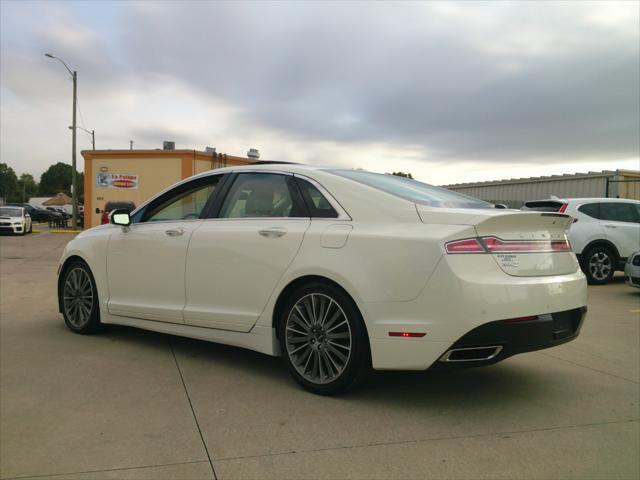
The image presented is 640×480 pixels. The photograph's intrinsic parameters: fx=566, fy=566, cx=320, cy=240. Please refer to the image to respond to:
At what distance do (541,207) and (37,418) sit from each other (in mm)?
9264

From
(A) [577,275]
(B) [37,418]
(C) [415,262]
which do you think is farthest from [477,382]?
(B) [37,418]

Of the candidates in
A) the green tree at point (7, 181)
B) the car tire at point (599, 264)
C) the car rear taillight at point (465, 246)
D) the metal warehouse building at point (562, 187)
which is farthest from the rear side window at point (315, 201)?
the green tree at point (7, 181)

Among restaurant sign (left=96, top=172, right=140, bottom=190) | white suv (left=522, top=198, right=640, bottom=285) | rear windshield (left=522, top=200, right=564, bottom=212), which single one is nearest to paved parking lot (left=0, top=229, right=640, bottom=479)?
rear windshield (left=522, top=200, right=564, bottom=212)

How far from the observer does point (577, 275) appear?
12.6 ft

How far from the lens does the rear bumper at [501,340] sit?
10.8 feet

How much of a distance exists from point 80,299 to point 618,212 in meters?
9.82

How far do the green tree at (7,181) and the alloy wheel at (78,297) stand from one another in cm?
12540

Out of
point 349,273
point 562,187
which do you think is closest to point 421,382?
point 349,273

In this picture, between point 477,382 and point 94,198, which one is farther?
point 94,198

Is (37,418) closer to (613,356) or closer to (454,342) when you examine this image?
(454,342)

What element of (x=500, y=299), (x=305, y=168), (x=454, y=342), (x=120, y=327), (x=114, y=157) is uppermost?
(x=114, y=157)

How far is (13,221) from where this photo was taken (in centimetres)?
2470

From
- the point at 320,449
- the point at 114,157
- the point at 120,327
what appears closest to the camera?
the point at 320,449

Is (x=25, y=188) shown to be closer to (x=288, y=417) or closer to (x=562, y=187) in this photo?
(x=562, y=187)
